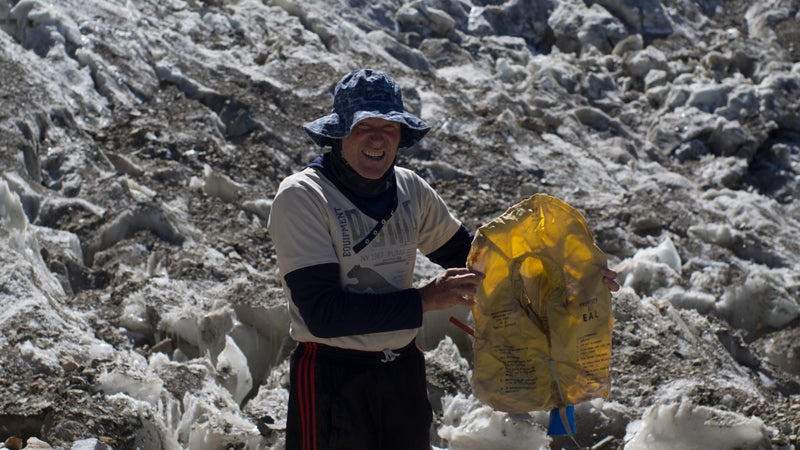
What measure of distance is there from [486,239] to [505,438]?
1.29m

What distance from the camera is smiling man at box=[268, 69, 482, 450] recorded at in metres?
2.71

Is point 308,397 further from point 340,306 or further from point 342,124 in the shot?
point 342,124

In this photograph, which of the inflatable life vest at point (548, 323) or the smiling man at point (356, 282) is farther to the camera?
the inflatable life vest at point (548, 323)

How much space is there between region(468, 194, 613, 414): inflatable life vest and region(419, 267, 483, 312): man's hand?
22 cm

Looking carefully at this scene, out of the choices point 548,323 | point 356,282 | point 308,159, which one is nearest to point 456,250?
point 548,323

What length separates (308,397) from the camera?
285cm

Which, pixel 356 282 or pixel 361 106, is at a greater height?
pixel 361 106

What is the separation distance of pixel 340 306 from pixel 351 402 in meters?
0.35

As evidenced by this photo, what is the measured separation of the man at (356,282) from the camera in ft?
8.87

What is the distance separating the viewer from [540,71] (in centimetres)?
970

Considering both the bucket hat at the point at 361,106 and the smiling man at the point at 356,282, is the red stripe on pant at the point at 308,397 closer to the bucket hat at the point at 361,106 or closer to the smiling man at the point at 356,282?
the smiling man at the point at 356,282

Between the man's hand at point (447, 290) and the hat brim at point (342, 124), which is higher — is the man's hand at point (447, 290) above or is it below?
below

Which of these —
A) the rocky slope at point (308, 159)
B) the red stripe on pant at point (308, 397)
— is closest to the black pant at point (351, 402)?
the red stripe on pant at point (308, 397)

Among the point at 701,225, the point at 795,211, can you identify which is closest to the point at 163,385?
the point at 701,225
